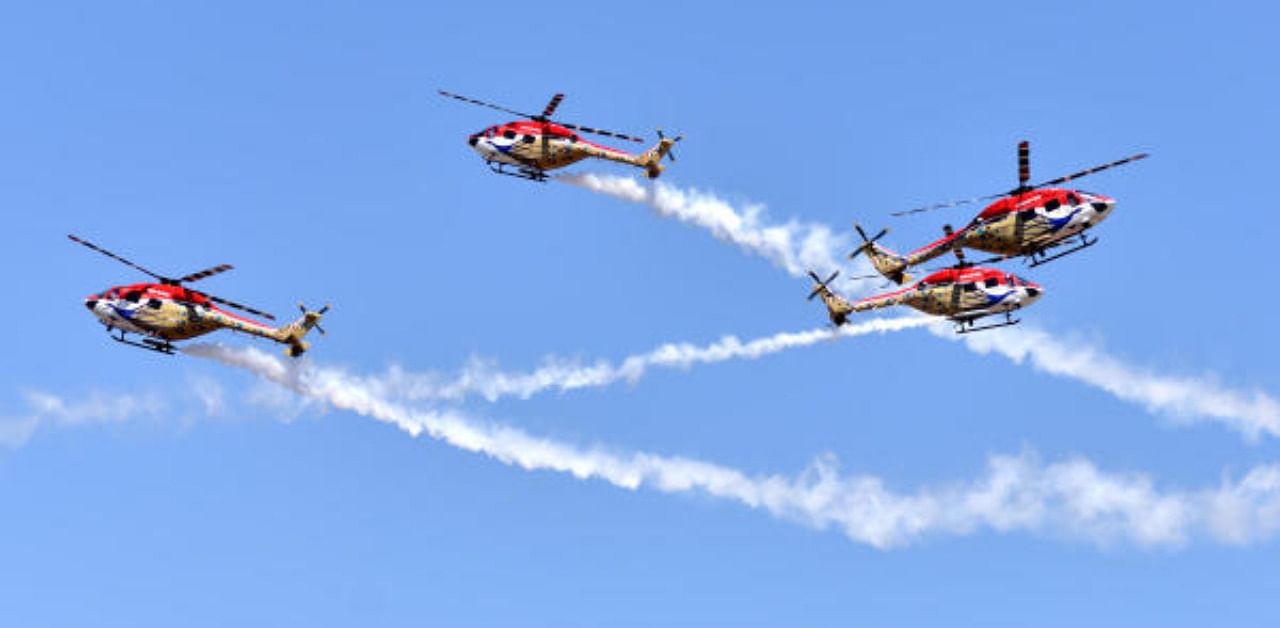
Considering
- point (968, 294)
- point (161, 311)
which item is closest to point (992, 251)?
point (968, 294)

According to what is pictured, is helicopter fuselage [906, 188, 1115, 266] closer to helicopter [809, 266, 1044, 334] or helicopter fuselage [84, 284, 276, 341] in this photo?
helicopter [809, 266, 1044, 334]

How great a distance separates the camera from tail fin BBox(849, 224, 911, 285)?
349 ft

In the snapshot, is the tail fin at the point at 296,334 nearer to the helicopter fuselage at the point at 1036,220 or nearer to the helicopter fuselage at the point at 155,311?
the helicopter fuselage at the point at 155,311

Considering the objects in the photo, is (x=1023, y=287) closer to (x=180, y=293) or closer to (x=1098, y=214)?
(x=1098, y=214)

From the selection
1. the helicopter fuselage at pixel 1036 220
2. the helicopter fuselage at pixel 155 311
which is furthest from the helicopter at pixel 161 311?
the helicopter fuselage at pixel 1036 220

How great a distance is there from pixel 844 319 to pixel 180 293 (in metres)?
32.4

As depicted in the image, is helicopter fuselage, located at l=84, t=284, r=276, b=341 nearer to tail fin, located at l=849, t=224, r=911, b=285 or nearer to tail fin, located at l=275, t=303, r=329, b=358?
tail fin, located at l=275, t=303, r=329, b=358

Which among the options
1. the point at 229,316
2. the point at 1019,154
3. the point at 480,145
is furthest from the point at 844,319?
the point at 229,316

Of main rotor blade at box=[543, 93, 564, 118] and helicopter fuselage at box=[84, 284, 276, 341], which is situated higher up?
main rotor blade at box=[543, 93, 564, 118]

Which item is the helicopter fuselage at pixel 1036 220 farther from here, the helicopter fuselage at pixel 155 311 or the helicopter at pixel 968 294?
the helicopter fuselage at pixel 155 311

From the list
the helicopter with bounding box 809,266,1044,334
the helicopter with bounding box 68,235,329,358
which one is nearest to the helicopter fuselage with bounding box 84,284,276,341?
the helicopter with bounding box 68,235,329,358

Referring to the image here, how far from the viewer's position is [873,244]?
107m

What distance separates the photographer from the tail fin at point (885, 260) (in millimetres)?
106250

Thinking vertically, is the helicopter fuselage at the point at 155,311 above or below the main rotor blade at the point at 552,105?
below
